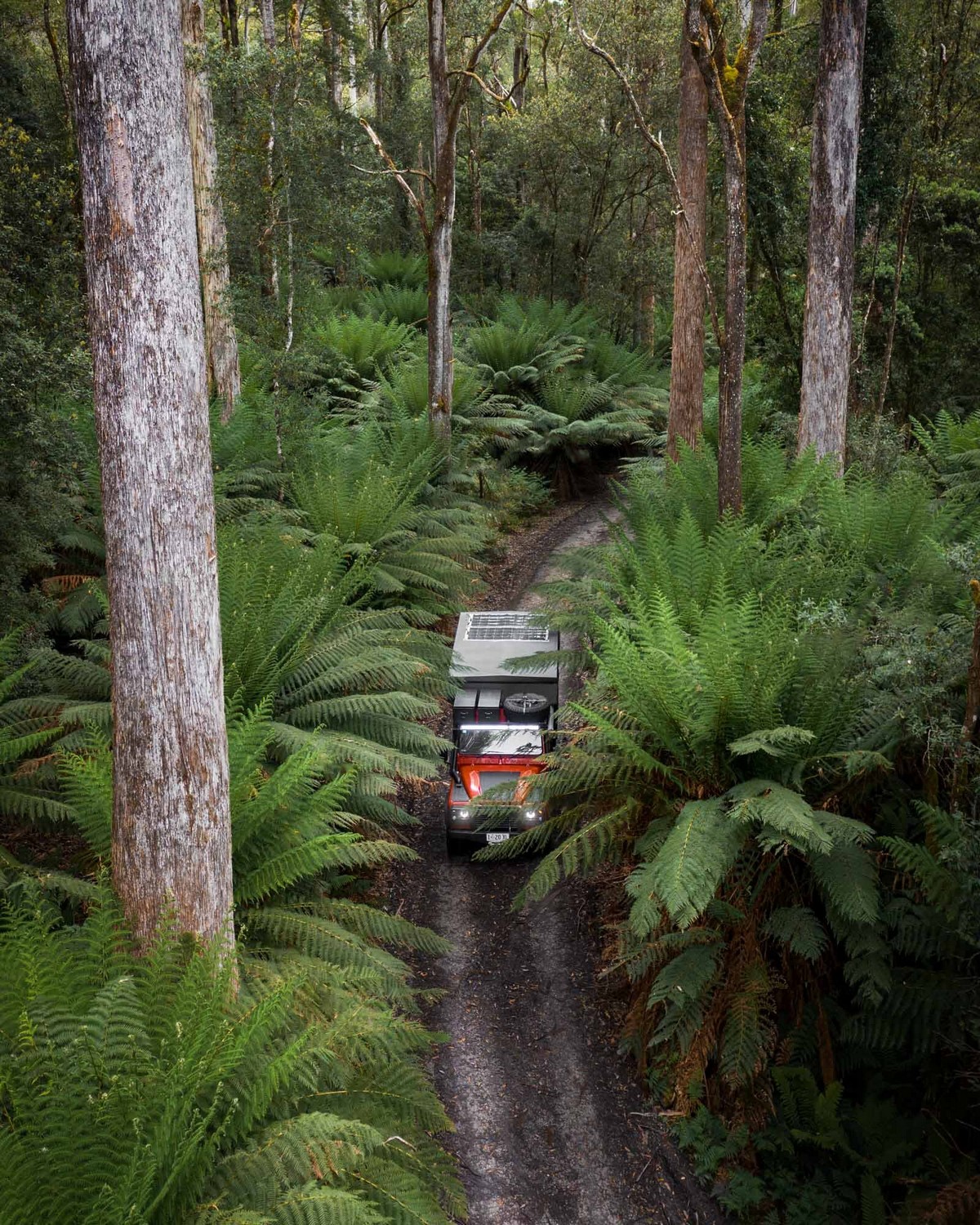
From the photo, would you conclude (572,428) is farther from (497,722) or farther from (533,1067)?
(533,1067)

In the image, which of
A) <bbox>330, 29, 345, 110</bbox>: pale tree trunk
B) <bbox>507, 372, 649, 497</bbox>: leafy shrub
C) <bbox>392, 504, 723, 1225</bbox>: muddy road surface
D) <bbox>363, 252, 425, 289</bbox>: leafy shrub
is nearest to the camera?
<bbox>392, 504, 723, 1225</bbox>: muddy road surface

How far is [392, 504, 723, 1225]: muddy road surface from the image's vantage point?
4.85 meters

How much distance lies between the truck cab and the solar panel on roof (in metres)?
0.01

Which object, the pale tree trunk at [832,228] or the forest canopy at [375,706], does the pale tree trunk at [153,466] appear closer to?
the forest canopy at [375,706]

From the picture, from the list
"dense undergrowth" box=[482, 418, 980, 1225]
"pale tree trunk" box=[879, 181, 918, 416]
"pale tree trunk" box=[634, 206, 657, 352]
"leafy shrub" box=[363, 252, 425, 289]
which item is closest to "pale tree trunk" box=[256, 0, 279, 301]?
"dense undergrowth" box=[482, 418, 980, 1225]

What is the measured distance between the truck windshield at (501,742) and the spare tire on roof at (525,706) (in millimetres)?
162

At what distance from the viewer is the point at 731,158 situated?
24.3 ft

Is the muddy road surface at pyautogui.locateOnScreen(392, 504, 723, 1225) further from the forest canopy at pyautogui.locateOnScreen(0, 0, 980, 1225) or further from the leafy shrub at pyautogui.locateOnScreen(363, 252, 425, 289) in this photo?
the leafy shrub at pyautogui.locateOnScreen(363, 252, 425, 289)

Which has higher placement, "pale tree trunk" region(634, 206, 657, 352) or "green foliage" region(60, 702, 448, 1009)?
"pale tree trunk" region(634, 206, 657, 352)

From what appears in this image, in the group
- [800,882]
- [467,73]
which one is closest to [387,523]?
[800,882]

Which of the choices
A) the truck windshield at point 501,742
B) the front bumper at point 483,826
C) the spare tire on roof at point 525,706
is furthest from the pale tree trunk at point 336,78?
the front bumper at point 483,826

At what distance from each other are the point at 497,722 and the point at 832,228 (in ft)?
20.6

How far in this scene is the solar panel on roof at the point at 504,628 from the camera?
826cm

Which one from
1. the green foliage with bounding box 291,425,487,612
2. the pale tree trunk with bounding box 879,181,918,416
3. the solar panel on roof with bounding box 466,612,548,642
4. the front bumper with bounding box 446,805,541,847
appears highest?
the pale tree trunk with bounding box 879,181,918,416
